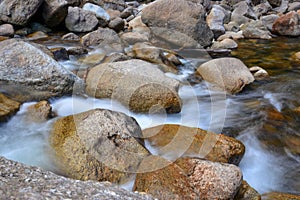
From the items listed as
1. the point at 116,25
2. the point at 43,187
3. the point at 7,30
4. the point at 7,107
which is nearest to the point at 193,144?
the point at 43,187

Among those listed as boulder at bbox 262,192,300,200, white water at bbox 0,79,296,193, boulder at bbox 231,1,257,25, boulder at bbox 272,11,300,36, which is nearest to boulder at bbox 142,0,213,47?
white water at bbox 0,79,296,193

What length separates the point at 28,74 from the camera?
4.04 metres

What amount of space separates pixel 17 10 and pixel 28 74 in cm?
542

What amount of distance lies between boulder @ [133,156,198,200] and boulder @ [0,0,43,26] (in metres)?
7.51

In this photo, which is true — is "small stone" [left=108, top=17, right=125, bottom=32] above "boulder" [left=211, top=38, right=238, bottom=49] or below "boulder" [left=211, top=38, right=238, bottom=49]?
above

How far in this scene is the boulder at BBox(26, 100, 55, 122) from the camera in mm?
3602

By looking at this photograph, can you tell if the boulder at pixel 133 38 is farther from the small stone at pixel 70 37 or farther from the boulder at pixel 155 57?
the boulder at pixel 155 57

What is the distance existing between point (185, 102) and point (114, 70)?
54.2 inches

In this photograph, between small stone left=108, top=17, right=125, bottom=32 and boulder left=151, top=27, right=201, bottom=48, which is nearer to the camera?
boulder left=151, top=27, right=201, bottom=48

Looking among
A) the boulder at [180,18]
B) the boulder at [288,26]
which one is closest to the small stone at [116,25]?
the boulder at [180,18]

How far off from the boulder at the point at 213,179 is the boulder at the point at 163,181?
0.07 meters

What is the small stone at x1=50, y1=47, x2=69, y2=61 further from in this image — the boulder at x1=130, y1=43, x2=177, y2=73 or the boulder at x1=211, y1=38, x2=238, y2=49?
the boulder at x1=211, y1=38, x2=238, y2=49

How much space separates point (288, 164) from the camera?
3465 mm

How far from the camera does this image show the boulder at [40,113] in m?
3.60
